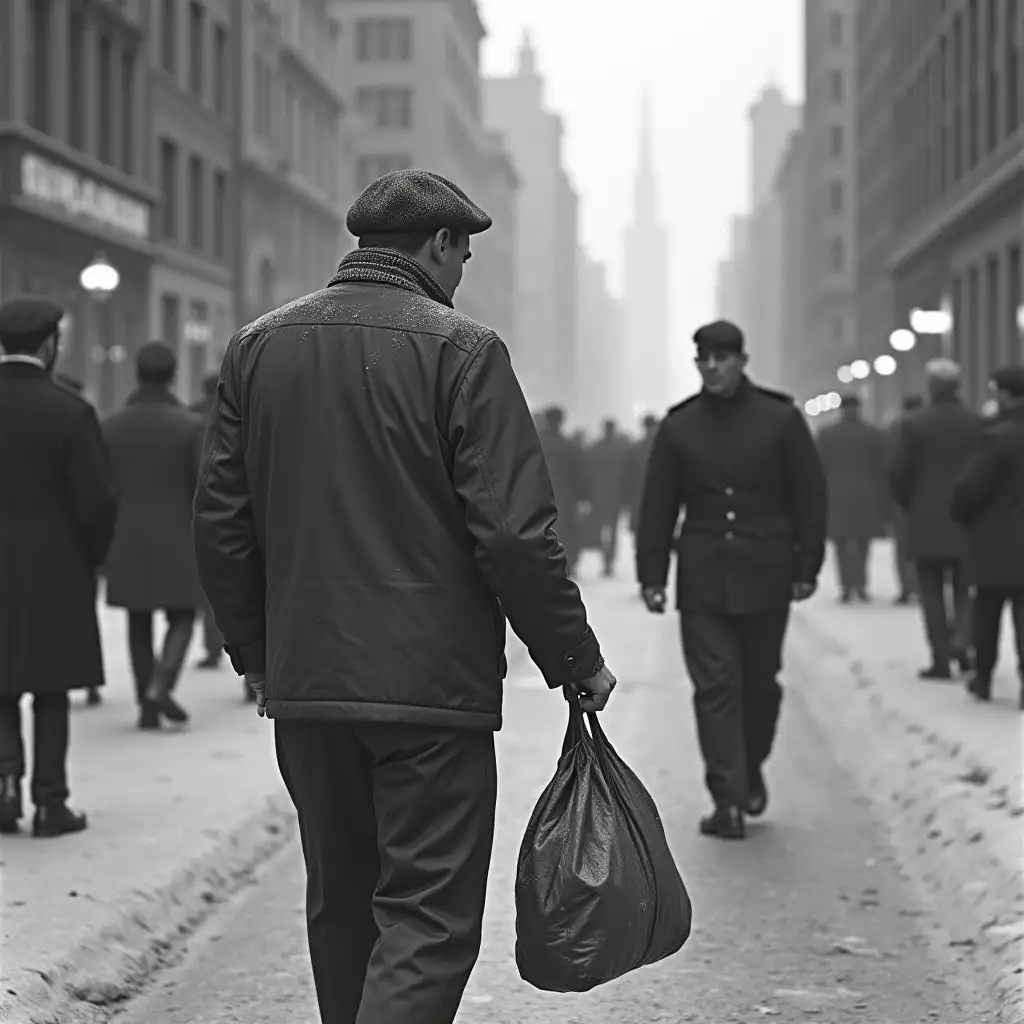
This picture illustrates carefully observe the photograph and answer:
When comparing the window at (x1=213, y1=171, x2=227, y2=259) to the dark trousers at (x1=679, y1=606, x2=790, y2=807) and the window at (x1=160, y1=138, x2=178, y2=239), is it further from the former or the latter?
the dark trousers at (x1=679, y1=606, x2=790, y2=807)

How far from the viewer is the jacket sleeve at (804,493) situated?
8.05 meters

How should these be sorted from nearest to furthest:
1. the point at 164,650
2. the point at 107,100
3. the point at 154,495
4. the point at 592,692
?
the point at 592,692 → the point at 164,650 → the point at 154,495 → the point at 107,100

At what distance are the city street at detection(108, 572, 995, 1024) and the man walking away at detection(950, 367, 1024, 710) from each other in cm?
188

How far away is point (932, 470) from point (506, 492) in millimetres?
9867

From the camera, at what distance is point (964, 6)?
45.6 m

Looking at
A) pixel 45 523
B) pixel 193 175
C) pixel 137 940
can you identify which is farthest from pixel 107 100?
pixel 137 940

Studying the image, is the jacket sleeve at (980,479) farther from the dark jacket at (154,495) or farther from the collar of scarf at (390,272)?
the collar of scarf at (390,272)

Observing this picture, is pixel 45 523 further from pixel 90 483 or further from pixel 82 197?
pixel 82 197

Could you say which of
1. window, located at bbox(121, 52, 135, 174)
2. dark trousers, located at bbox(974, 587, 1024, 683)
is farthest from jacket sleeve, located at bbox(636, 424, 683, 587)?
window, located at bbox(121, 52, 135, 174)

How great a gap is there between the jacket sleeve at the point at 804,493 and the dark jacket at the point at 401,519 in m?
3.91

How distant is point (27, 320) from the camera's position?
24.7 ft

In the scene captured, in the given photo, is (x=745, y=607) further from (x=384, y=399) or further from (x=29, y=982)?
(x=384, y=399)

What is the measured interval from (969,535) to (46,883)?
6184 mm

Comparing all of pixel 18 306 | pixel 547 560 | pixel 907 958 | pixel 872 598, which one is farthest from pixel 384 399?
pixel 872 598
